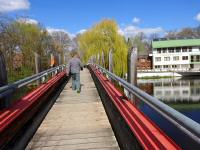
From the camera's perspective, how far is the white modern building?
108188mm

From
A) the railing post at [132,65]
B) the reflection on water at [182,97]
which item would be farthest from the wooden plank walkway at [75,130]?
the reflection on water at [182,97]

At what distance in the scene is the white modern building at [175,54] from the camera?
355 ft

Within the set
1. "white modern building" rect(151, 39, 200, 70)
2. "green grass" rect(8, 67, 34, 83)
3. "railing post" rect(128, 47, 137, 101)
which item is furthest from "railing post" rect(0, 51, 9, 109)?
"white modern building" rect(151, 39, 200, 70)

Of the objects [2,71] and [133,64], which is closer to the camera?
[2,71]

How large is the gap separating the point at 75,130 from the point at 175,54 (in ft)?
348

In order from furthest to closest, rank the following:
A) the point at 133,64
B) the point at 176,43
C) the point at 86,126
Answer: the point at 176,43
the point at 86,126
the point at 133,64

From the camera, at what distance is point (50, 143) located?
6.41 m

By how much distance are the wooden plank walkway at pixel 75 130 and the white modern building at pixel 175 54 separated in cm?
10016

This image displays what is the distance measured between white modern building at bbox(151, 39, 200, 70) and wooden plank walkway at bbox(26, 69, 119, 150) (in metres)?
100

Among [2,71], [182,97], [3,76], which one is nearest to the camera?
[2,71]

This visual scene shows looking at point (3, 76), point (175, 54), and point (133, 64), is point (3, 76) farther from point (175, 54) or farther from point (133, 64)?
point (175, 54)

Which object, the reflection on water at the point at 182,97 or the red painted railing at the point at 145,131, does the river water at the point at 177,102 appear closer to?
the reflection on water at the point at 182,97

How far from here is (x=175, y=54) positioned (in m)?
110

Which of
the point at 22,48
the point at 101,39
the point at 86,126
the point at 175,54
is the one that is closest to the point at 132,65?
the point at 86,126
